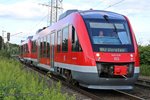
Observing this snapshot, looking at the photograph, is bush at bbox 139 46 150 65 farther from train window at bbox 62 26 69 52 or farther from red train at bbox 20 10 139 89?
red train at bbox 20 10 139 89

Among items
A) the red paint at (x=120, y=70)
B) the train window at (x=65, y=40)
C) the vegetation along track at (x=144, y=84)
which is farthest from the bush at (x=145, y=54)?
the red paint at (x=120, y=70)

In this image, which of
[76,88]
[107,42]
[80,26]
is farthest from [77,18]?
[76,88]

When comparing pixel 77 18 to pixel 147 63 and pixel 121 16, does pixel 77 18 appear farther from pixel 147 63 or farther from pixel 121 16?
pixel 147 63

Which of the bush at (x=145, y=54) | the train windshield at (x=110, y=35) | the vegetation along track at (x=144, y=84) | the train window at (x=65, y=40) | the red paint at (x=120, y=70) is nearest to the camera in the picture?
the red paint at (x=120, y=70)

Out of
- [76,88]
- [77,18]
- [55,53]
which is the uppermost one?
[77,18]

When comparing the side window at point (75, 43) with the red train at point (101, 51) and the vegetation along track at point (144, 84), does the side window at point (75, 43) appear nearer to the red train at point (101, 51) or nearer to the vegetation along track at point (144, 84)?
the red train at point (101, 51)

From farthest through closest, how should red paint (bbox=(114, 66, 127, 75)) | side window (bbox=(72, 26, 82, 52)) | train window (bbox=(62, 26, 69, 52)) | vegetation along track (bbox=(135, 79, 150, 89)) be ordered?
vegetation along track (bbox=(135, 79, 150, 89)) < train window (bbox=(62, 26, 69, 52)) < side window (bbox=(72, 26, 82, 52)) < red paint (bbox=(114, 66, 127, 75))

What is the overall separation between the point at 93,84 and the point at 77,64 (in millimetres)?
1172

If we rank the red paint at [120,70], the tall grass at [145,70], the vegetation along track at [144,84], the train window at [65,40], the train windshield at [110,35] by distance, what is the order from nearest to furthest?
the red paint at [120,70] → the train windshield at [110,35] → the train window at [65,40] → the vegetation along track at [144,84] → the tall grass at [145,70]

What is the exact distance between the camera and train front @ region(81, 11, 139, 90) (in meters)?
14.4

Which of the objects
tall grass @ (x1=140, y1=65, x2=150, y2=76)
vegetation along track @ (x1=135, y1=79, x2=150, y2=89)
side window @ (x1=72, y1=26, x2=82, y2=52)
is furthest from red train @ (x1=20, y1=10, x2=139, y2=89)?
tall grass @ (x1=140, y1=65, x2=150, y2=76)

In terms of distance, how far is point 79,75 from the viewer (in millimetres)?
15078

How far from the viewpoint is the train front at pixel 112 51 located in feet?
47.4

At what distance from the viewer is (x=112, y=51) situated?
1480 centimetres
